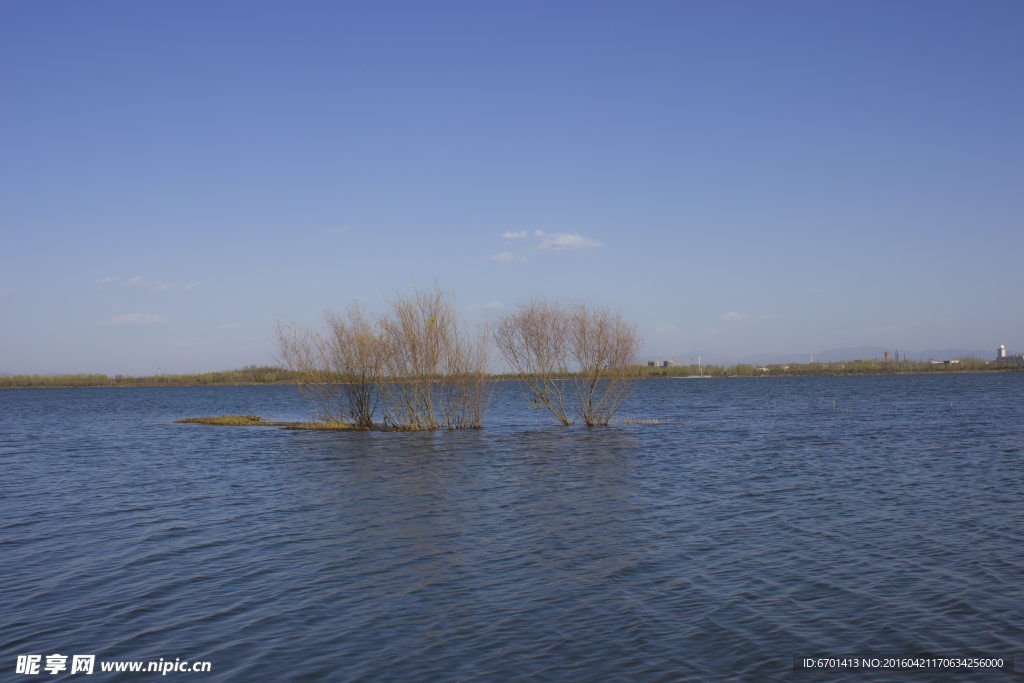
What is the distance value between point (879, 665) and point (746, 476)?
538 inches

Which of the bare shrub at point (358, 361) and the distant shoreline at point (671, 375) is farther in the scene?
the distant shoreline at point (671, 375)

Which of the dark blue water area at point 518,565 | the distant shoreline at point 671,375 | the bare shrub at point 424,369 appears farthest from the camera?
the distant shoreline at point 671,375

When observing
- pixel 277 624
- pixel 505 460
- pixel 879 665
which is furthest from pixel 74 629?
pixel 505 460

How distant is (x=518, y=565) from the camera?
11.1 meters

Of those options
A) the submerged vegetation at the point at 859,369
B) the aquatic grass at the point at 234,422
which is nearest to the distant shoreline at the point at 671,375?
the submerged vegetation at the point at 859,369

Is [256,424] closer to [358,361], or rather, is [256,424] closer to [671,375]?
[358,361]

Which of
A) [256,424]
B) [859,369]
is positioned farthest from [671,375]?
[256,424]

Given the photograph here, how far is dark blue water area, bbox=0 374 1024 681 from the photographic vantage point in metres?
7.74

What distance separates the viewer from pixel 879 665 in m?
7.29

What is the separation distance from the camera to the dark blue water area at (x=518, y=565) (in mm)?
7742

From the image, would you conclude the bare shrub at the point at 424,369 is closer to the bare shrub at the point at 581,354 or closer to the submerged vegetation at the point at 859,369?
the bare shrub at the point at 581,354

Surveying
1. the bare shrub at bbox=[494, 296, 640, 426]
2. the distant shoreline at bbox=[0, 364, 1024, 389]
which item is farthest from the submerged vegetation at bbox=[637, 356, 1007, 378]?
the bare shrub at bbox=[494, 296, 640, 426]

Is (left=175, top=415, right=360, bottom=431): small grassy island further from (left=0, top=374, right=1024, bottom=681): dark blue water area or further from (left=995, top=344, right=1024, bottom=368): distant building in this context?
(left=995, top=344, right=1024, bottom=368): distant building

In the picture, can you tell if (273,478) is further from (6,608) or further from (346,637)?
(346,637)
